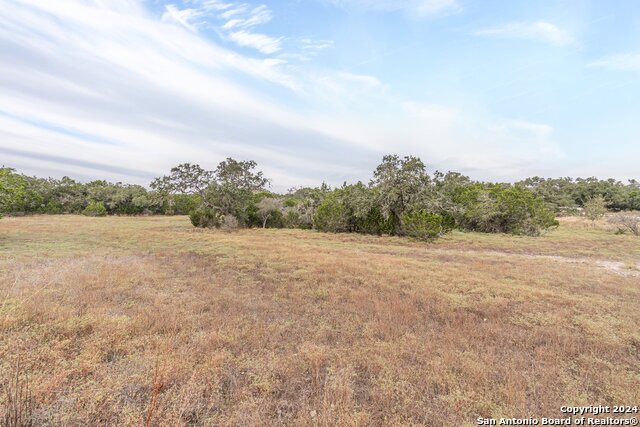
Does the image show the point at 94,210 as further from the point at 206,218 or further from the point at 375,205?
the point at 375,205

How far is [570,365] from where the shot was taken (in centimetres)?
393

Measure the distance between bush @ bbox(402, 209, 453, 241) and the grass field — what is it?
9494mm

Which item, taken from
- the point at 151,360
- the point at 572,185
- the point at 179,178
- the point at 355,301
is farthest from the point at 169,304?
the point at 572,185

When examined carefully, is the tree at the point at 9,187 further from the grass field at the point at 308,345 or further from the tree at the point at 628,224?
the tree at the point at 628,224

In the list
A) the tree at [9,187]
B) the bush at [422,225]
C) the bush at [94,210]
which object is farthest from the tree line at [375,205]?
the bush at [94,210]

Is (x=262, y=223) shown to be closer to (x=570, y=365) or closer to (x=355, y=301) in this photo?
(x=355, y=301)

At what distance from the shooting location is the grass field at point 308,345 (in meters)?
2.95

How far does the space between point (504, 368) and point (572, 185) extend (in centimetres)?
7254

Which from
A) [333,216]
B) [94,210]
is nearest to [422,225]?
[333,216]

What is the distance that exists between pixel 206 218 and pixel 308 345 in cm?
2218

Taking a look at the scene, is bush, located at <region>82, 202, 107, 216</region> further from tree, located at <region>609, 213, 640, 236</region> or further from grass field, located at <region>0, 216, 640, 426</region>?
tree, located at <region>609, 213, 640, 236</region>

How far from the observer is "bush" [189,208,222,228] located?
24.1 meters

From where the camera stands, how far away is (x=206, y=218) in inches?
949

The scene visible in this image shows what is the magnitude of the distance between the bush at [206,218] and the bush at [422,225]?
620 inches
